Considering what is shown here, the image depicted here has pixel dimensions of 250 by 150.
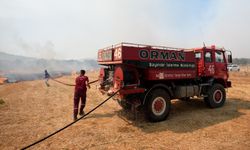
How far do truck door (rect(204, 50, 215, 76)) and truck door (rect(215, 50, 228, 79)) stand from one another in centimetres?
35

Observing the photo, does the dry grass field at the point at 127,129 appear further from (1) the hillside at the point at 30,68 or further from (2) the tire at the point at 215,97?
(1) the hillside at the point at 30,68

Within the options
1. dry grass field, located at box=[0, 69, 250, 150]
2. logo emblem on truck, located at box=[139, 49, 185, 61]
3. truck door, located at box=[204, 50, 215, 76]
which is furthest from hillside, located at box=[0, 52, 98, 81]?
truck door, located at box=[204, 50, 215, 76]

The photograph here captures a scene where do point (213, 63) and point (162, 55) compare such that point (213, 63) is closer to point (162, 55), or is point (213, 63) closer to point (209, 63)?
point (209, 63)

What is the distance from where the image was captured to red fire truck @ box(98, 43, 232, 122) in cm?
768

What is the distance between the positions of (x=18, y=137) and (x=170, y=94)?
586cm

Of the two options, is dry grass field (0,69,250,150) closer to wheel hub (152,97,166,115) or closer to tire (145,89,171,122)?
tire (145,89,171,122)

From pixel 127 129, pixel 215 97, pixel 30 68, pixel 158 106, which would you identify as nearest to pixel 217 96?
pixel 215 97

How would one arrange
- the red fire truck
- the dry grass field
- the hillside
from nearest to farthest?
the dry grass field, the red fire truck, the hillside

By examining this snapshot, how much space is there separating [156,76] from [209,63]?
12.3ft

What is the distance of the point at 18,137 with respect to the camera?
6.51 meters

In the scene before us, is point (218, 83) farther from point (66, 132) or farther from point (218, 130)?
point (66, 132)

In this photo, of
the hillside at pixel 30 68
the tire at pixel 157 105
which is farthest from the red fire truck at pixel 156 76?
the hillside at pixel 30 68

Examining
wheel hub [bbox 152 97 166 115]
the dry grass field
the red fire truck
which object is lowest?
the dry grass field

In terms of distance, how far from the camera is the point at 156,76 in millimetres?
8102
